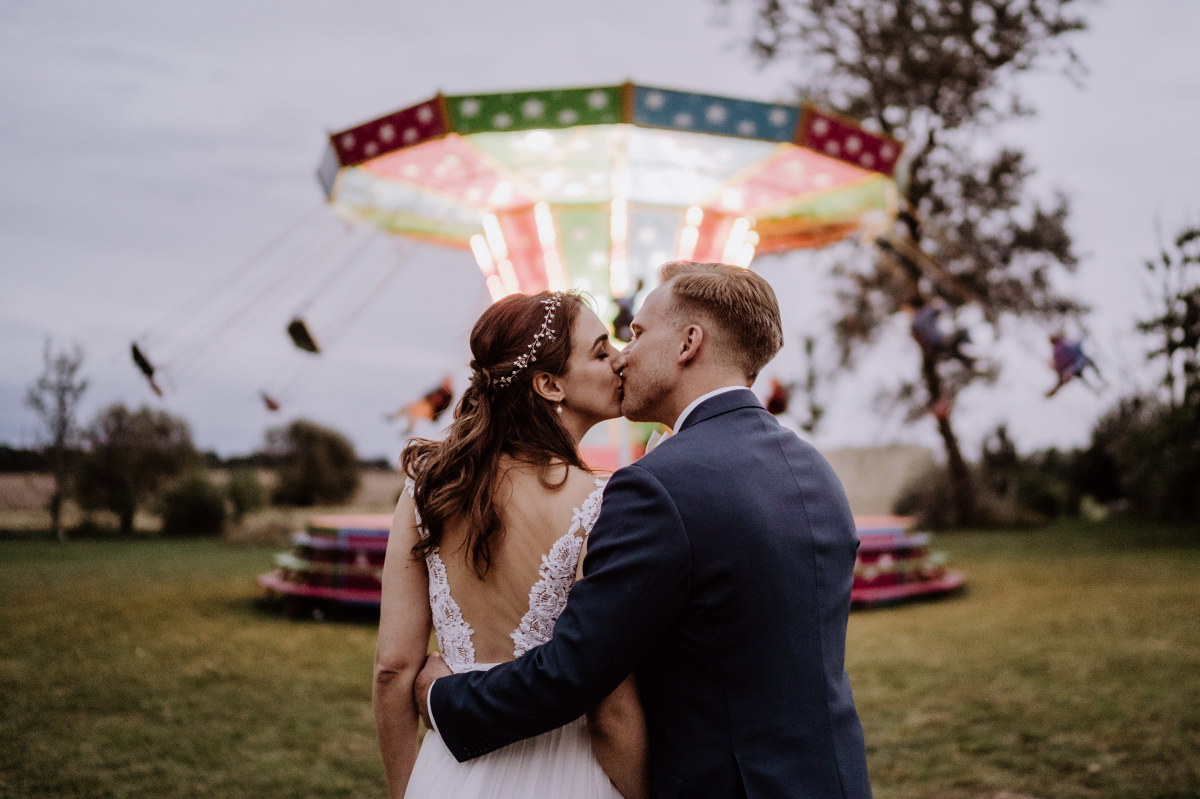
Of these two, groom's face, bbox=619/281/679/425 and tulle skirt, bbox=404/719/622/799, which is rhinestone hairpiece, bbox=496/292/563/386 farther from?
tulle skirt, bbox=404/719/622/799

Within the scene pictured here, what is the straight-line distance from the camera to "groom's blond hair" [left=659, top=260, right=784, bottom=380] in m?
1.94

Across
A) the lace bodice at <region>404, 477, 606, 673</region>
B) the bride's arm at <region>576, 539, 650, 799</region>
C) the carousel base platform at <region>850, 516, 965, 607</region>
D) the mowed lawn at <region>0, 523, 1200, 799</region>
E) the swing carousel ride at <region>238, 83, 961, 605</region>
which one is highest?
the swing carousel ride at <region>238, 83, 961, 605</region>

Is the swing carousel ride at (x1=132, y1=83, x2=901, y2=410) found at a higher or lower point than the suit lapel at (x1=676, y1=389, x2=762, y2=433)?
higher

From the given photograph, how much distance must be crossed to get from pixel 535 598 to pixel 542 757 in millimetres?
411

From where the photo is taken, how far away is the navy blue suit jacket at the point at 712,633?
1.61m

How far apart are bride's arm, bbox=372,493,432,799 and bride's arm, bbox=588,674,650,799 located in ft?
1.79

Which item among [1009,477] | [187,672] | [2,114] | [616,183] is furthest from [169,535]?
[1009,477]

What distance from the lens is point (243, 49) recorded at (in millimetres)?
8750

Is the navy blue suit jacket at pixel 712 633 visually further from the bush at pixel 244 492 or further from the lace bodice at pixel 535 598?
the bush at pixel 244 492

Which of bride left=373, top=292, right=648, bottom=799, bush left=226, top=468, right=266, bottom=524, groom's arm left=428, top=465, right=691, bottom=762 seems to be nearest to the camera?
groom's arm left=428, top=465, right=691, bottom=762

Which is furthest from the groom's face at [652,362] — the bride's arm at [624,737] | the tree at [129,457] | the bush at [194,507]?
the bush at [194,507]

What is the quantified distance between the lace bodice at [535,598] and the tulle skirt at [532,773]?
232 mm

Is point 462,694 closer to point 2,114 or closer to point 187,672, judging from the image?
point 187,672

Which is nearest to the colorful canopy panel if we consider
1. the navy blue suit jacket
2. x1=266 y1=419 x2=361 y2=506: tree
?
the navy blue suit jacket
